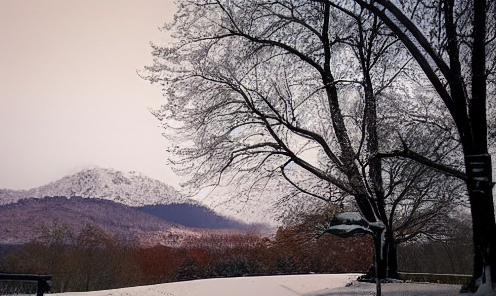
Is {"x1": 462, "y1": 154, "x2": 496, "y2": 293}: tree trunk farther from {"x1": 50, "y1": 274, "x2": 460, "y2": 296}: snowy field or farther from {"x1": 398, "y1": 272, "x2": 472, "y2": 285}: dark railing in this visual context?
{"x1": 398, "y1": 272, "x2": 472, "y2": 285}: dark railing

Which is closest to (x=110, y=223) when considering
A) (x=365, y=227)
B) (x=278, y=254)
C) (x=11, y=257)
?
(x=11, y=257)

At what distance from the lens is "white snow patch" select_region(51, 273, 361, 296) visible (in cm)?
920

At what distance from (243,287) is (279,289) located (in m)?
0.71

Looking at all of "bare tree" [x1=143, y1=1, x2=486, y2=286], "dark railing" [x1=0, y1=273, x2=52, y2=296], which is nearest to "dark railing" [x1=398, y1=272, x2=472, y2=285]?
"bare tree" [x1=143, y1=1, x2=486, y2=286]

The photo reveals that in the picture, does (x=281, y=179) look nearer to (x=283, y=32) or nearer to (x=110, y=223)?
(x=283, y=32)

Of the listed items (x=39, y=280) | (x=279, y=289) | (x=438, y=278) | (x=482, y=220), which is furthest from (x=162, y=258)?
(x=482, y=220)

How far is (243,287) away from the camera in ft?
33.0

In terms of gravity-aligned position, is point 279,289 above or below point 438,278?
below

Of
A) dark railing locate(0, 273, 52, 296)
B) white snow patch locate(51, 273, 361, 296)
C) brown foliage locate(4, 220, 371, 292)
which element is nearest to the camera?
dark railing locate(0, 273, 52, 296)

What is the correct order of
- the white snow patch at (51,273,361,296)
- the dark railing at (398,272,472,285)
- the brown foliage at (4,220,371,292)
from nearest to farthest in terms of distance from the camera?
the white snow patch at (51,273,361,296) → the dark railing at (398,272,472,285) → the brown foliage at (4,220,371,292)

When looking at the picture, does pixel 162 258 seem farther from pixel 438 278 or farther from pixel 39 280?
pixel 39 280

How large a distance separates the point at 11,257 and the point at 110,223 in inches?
190

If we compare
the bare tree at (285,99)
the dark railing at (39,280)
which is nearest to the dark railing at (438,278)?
the bare tree at (285,99)

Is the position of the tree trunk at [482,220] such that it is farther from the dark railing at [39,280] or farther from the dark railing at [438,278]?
the dark railing at [39,280]
